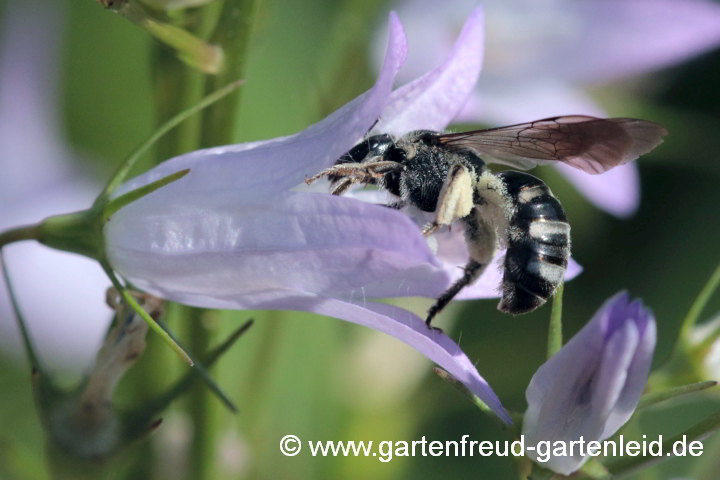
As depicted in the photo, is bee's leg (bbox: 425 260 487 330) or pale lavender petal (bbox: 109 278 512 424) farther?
bee's leg (bbox: 425 260 487 330)

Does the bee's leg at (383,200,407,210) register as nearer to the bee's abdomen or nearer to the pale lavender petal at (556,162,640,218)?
the bee's abdomen

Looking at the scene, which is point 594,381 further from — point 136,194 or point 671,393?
point 136,194

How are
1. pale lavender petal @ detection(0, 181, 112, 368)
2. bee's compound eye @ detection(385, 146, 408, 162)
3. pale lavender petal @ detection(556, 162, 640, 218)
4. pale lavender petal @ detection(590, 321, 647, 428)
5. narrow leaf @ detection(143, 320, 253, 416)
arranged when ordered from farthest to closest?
1. pale lavender petal @ detection(0, 181, 112, 368)
2. pale lavender petal @ detection(556, 162, 640, 218)
3. bee's compound eye @ detection(385, 146, 408, 162)
4. narrow leaf @ detection(143, 320, 253, 416)
5. pale lavender petal @ detection(590, 321, 647, 428)

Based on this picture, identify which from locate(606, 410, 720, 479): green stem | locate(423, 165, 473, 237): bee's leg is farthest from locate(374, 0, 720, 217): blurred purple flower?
locate(606, 410, 720, 479): green stem

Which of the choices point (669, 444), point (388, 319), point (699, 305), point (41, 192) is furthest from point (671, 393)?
point (41, 192)

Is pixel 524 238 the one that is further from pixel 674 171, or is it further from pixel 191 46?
pixel 674 171

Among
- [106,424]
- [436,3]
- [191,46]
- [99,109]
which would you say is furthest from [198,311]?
[99,109]
